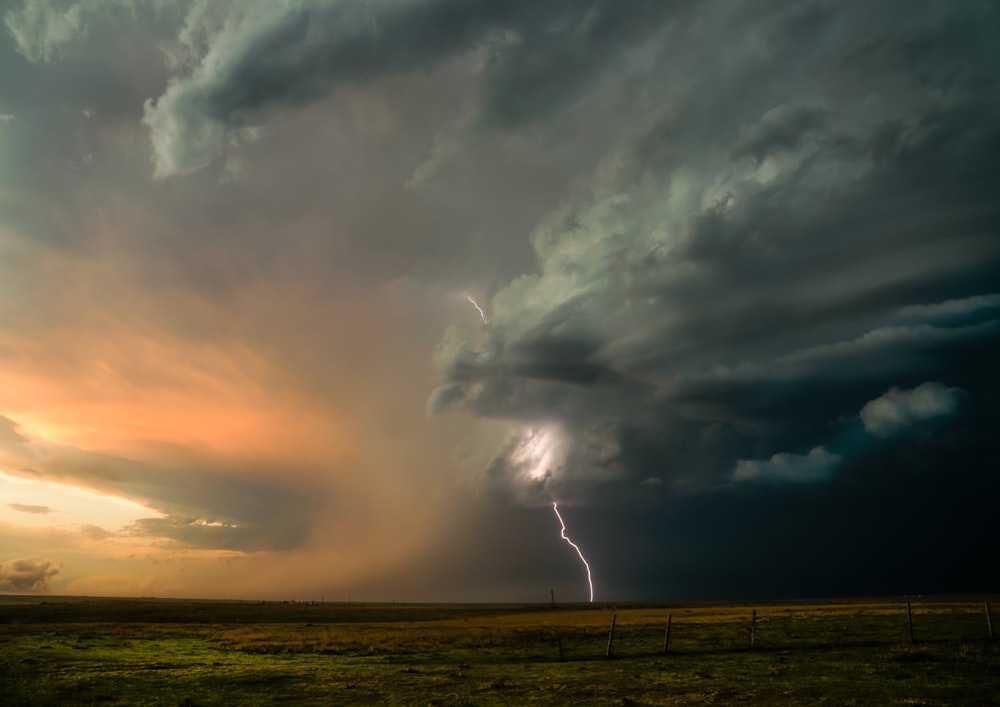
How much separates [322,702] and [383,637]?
41850 millimetres

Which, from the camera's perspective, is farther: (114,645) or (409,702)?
(114,645)

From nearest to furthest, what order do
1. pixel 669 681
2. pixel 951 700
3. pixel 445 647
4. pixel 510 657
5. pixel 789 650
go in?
pixel 951 700 → pixel 669 681 → pixel 789 650 → pixel 510 657 → pixel 445 647

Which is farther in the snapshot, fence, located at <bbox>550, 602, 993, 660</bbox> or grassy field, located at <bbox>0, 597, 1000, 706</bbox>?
fence, located at <bbox>550, 602, 993, 660</bbox>

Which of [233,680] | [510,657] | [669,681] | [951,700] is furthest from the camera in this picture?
[510,657]

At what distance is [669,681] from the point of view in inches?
1196

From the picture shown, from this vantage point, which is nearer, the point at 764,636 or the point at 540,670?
the point at 540,670

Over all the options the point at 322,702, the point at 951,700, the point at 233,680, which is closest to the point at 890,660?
the point at 951,700

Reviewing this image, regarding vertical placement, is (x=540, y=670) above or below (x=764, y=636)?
above

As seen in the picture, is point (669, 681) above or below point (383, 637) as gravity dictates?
above

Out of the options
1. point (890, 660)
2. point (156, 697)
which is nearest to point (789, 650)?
point (890, 660)

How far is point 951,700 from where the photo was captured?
2278cm

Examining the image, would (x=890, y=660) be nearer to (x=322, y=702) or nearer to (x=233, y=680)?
(x=322, y=702)

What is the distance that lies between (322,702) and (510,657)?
2107 centimetres

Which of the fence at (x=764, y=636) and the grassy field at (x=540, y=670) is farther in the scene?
the fence at (x=764, y=636)
